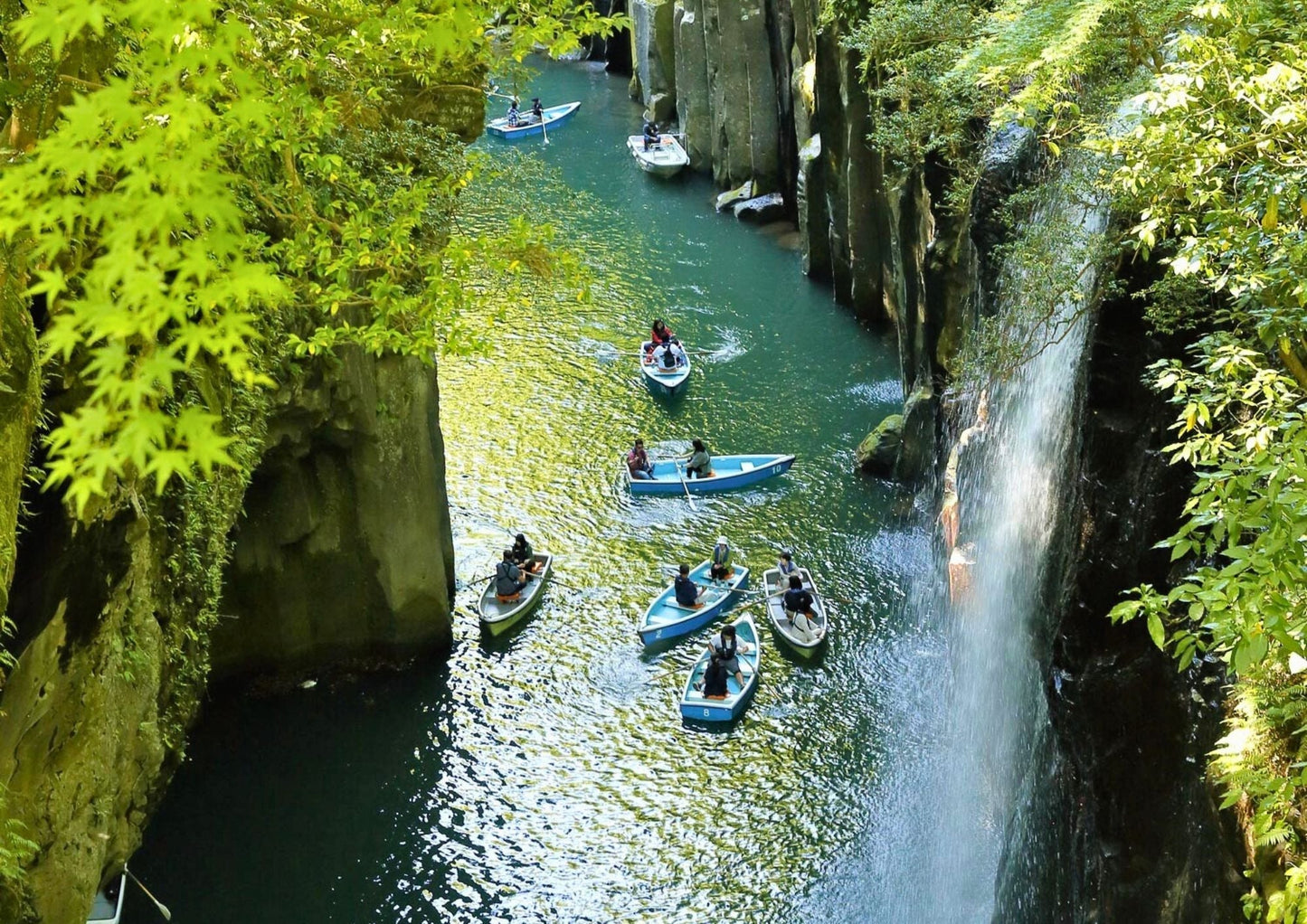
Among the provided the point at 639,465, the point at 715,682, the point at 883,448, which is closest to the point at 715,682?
the point at 715,682

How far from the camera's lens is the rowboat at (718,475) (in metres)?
22.8

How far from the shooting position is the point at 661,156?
41.8 m

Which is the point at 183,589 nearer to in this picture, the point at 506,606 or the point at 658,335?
the point at 506,606

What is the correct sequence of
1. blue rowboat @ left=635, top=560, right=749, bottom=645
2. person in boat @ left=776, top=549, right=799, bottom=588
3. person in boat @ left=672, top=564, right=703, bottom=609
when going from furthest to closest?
person in boat @ left=776, top=549, right=799, bottom=588
person in boat @ left=672, top=564, right=703, bottom=609
blue rowboat @ left=635, top=560, right=749, bottom=645

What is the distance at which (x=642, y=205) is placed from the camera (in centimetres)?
3919

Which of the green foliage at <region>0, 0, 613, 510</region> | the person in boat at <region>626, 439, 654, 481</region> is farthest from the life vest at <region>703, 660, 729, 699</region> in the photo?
the green foliage at <region>0, 0, 613, 510</region>

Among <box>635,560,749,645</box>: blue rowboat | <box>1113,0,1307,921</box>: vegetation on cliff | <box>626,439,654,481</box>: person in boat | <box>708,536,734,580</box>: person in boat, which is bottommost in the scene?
<box>635,560,749,645</box>: blue rowboat

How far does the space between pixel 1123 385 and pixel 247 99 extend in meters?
8.52

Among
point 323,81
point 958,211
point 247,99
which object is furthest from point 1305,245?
point 958,211

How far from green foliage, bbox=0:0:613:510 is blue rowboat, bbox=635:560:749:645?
6154mm

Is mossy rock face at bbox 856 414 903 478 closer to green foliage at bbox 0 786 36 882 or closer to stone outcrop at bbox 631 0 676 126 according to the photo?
green foliage at bbox 0 786 36 882

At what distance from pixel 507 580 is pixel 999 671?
26.0 ft

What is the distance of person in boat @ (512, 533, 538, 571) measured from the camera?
20078 mm

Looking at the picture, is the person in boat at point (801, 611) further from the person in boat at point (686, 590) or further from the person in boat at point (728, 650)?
the person in boat at point (686, 590)
